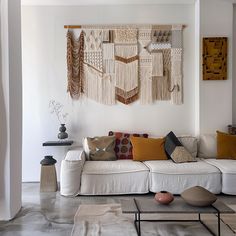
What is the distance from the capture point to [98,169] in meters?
4.43

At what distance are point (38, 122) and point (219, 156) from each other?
2824 millimetres

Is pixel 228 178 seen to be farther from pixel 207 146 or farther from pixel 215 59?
pixel 215 59

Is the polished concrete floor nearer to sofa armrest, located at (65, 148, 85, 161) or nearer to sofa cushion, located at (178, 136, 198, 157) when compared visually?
sofa armrest, located at (65, 148, 85, 161)

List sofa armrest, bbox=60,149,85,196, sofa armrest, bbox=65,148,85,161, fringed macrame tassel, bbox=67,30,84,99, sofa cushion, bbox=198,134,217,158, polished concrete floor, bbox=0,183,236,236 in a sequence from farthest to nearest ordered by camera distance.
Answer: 1. fringed macrame tassel, bbox=67,30,84,99
2. sofa cushion, bbox=198,134,217,158
3. sofa armrest, bbox=65,148,85,161
4. sofa armrest, bbox=60,149,85,196
5. polished concrete floor, bbox=0,183,236,236

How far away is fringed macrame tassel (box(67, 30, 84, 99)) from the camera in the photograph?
527cm

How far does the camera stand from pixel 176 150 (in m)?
4.77

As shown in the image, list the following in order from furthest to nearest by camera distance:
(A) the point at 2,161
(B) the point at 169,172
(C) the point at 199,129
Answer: (C) the point at 199,129
(B) the point at 169,172
(A) the point at 2,161

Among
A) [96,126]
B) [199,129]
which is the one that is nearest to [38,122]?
[96,126]

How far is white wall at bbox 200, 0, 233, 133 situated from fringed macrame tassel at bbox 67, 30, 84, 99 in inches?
74.1

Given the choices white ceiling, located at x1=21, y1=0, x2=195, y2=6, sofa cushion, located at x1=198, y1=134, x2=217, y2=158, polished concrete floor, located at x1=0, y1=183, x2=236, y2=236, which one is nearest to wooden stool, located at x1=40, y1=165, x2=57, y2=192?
polished concrete floor, located at x1=0, y1=183, x2=236, y2=236

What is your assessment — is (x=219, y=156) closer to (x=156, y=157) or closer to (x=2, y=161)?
(x=156, y=157)

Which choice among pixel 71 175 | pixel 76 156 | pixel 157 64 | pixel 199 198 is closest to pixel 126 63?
pixel 157 64

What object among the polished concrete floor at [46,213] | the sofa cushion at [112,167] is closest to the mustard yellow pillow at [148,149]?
the sofa cushion at [112,167]

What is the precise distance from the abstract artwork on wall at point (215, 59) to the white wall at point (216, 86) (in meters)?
0.08
